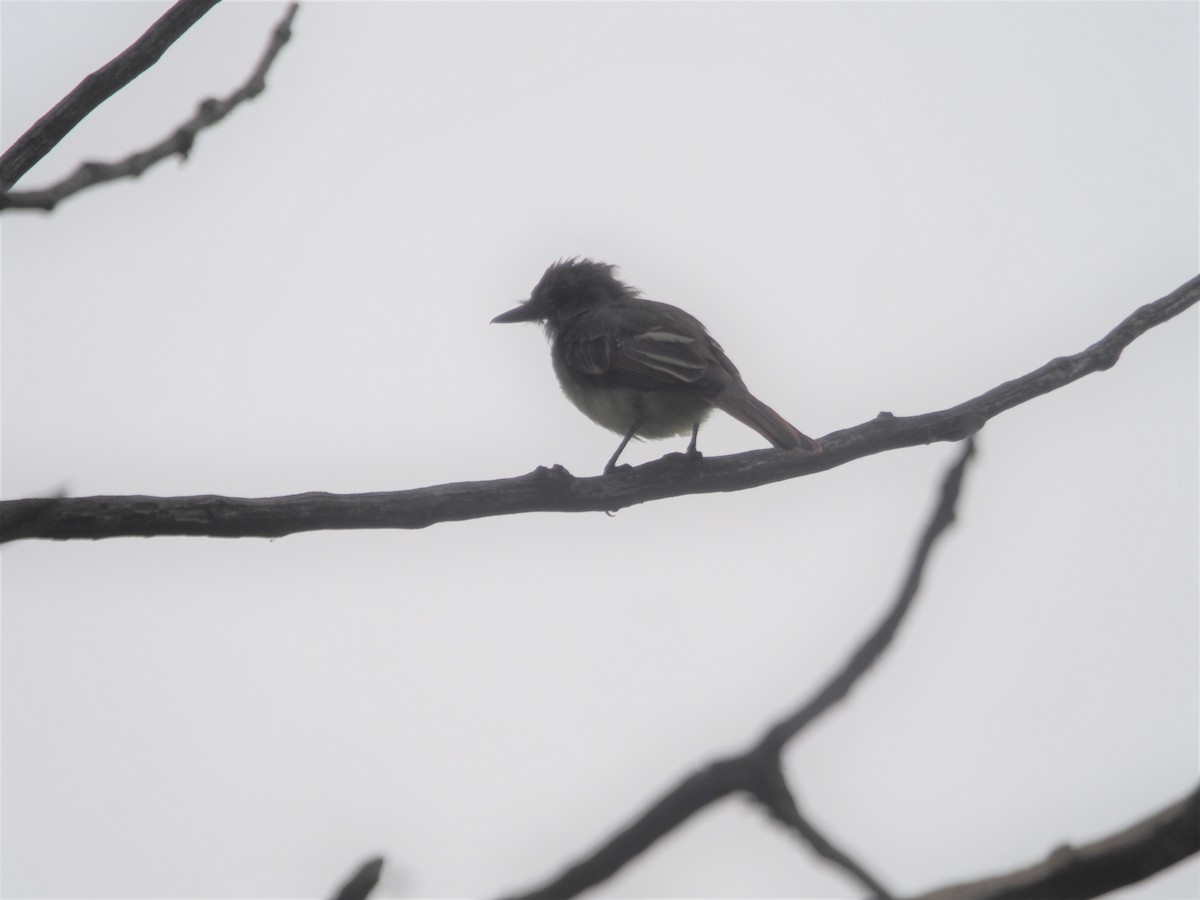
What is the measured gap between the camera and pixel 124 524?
10.1 feet

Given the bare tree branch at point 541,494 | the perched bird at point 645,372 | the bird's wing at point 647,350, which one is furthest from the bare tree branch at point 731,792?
the bird's wing at point 647,350

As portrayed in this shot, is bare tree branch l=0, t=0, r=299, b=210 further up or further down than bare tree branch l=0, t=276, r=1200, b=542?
further up

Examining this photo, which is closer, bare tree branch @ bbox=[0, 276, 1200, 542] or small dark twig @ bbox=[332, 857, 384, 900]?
small dark twig @ bbox=[332, 857, 384, 900]

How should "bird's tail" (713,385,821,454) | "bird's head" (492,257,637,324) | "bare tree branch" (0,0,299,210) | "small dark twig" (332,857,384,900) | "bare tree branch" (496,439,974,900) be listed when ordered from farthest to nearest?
"bird's head" (492,257,637,324) < "bird's tail" (713,385,821,454) < "bare tree branch" (0,0,299,210) < "small dark twig" (332,857,384,900) < "bare tree branch" (496,439,974,900)

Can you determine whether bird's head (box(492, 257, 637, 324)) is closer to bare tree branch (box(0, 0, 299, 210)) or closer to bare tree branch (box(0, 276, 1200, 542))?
bare tree branch (box(0, 276, 1200, 542))

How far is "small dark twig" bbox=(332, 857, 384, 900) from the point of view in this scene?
155cm

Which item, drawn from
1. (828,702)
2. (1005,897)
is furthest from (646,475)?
(1005,897)

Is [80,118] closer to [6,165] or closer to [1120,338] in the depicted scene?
[6,165]

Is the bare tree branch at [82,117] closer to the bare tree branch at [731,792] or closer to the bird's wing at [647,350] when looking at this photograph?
the bare tree branch at [731,792]

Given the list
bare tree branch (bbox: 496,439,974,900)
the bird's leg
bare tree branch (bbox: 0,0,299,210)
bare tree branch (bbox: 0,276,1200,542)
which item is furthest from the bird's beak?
bare tree branch (bbox: 496,439,974,900)

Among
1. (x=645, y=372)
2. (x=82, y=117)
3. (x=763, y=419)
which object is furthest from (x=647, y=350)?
(x=82, y=117)

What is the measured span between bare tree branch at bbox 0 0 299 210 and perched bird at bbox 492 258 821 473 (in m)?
2.96

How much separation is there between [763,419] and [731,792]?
4.23 metres

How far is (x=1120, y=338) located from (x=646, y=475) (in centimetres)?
188
